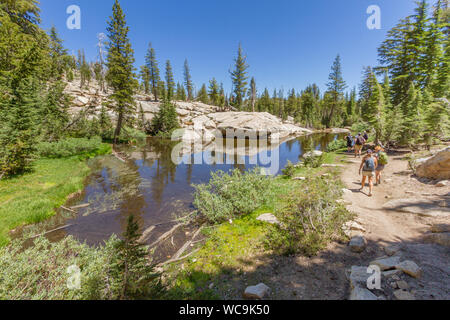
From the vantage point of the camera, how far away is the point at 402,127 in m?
16.1

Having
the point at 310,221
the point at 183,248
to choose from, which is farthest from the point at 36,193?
the point at 310,221

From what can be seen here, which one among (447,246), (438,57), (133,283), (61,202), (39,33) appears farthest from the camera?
(39,33)

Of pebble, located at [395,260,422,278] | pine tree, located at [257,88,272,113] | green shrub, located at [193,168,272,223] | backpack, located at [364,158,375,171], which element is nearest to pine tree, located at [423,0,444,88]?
backpack, located at [364,158,375,171]

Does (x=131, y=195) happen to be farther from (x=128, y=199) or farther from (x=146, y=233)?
(x=146, y=233)

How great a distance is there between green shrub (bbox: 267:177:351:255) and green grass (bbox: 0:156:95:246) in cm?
963

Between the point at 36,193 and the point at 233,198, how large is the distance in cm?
1070

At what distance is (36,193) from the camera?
9.39 meters

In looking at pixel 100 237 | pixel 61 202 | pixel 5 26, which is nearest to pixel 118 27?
pixel 5 26

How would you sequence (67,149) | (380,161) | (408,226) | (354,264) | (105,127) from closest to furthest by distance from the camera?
1. (354,264)
2. (408,226)
3. (380,161)
4. (67,149)
5. (105,127)

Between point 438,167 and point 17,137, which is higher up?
point 17,137

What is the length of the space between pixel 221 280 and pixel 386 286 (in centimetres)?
314

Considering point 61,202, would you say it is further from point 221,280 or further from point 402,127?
point 402,127

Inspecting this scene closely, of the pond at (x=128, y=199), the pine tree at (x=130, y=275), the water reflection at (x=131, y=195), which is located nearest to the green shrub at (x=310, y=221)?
the pine tree at (x=130, y=275)

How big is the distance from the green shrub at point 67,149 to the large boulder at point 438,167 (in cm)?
2545
